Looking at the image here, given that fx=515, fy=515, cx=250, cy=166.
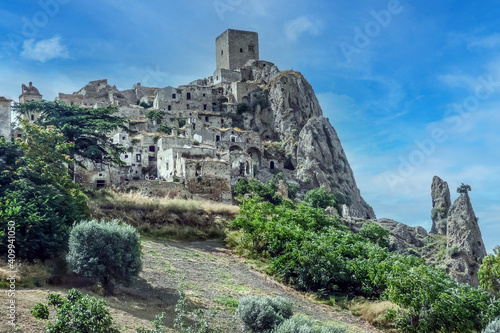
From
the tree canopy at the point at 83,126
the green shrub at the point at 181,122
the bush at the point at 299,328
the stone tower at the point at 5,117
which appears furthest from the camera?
the green shrub at the point at 181,122

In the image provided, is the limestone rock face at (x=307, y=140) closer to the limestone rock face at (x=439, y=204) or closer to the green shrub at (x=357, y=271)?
the limestone rock face at (x=439, y=204)

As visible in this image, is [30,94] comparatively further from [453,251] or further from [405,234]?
[453,251]

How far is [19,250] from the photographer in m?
13.5

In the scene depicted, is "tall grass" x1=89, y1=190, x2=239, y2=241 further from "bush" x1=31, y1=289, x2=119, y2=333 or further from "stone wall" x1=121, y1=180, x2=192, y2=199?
"bush" x1=31, y1=289, x2=119, y2=333

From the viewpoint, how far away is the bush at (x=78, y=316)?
9273mm

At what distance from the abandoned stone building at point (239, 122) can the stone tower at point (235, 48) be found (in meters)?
0.17

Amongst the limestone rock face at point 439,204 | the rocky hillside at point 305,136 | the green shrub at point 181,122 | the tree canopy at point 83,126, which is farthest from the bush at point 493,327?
the green shrub at point 181,122

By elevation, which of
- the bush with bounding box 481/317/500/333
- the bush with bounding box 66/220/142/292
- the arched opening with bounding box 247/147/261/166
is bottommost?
the bush with bounding box 481/317/500/333

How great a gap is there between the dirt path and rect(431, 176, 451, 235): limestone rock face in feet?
142

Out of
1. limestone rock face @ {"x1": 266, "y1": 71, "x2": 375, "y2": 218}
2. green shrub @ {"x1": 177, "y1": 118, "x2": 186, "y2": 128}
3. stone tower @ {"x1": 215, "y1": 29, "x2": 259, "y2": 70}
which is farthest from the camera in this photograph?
stone tower @ {"x1": 215, "y1": 29, "x2": 259, "y2": 70}

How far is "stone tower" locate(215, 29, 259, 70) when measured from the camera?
89062 millimetres

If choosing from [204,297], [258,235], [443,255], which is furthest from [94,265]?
[443,255]

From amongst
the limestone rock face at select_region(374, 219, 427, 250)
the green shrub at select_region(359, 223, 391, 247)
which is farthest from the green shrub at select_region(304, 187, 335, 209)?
the green shrub at select_region(359, 223, 391, 247)

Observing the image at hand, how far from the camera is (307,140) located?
67625 millimetres
